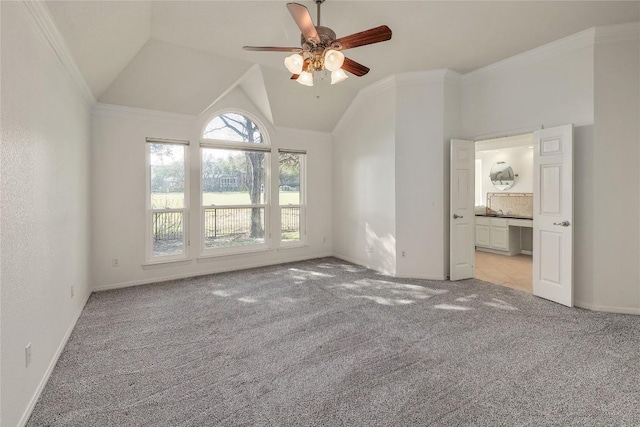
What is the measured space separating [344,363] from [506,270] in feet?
13.2

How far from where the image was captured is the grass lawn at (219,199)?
179 inches

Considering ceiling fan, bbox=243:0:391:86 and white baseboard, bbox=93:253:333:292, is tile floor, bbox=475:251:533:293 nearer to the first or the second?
white baseboard, bbox=93:253:333:292

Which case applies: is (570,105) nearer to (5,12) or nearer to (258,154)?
(258,154)

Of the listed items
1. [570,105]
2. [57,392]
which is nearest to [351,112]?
[570,105]

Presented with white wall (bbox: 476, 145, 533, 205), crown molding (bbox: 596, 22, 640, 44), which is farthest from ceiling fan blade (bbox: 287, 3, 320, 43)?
white wall (bbox: 476, 145, 533, 205)

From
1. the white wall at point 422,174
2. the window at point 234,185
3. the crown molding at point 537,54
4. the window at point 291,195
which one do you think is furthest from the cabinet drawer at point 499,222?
the window at point 234,185

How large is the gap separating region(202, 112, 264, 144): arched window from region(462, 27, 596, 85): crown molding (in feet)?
11.4

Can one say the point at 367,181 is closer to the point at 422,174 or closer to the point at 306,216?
the point at 422,174

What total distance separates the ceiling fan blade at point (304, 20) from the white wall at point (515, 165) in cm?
605

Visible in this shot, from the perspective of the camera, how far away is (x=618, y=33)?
3160 mm

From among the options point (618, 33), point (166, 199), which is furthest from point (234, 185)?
point (618, 33)

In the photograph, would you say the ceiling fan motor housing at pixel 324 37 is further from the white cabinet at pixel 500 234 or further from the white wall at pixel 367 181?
the white cabinet at pixel 500 234

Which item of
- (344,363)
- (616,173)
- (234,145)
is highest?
(234,145)

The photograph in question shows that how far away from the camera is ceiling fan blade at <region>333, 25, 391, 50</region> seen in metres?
2.33
